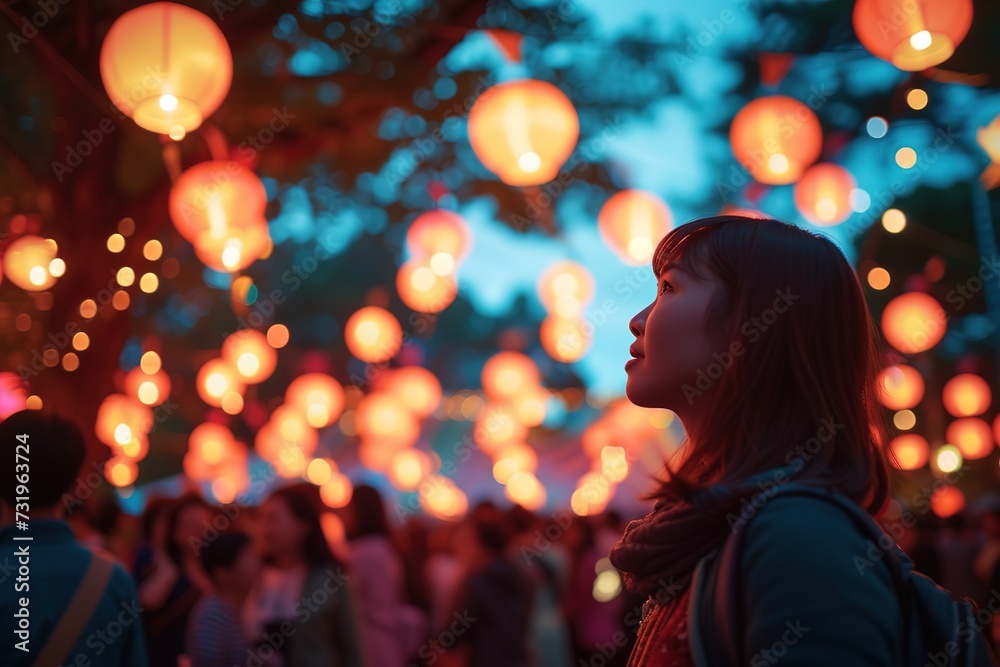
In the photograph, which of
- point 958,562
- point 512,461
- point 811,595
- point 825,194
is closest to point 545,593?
point 825,194

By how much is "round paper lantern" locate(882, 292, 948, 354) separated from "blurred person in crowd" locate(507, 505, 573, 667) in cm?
451

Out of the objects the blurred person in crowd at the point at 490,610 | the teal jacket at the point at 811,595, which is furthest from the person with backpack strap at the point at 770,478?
the blurred person in crowd at the point at 490,610

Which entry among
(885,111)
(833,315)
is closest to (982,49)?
(885,111)

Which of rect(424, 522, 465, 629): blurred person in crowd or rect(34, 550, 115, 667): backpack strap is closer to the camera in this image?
rect(34, 550, 115, 667): backpack strap

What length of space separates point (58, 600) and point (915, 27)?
4028 millimetres

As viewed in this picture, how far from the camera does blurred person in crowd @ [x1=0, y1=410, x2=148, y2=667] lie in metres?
2.29

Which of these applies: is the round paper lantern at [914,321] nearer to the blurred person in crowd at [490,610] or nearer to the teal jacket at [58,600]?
the blurred person in crowd at [490,610]

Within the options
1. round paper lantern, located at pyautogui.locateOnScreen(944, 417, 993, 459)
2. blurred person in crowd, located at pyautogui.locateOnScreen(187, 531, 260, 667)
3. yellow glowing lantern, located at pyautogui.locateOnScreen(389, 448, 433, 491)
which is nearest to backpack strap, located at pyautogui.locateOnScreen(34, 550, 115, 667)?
blurred person in crowd, located at pyautogui.locateOnScreen(187, 531, 260, 667)

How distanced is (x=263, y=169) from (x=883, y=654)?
888cm

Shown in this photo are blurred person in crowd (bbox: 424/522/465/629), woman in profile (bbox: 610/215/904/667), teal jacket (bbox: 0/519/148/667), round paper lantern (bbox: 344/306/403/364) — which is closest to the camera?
woman in profile (bbox: 610/215/904/667)

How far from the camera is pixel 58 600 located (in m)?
2.35

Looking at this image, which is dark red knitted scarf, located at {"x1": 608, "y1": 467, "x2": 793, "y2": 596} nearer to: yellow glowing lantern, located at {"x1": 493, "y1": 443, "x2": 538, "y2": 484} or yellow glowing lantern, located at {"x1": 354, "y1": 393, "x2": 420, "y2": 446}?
yellow glowing lantern, located at {"x1": 354, "y1": 393, "x2": 420, "y2": 446}

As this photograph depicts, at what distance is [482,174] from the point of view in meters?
9.70

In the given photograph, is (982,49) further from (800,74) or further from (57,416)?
(57,416)
